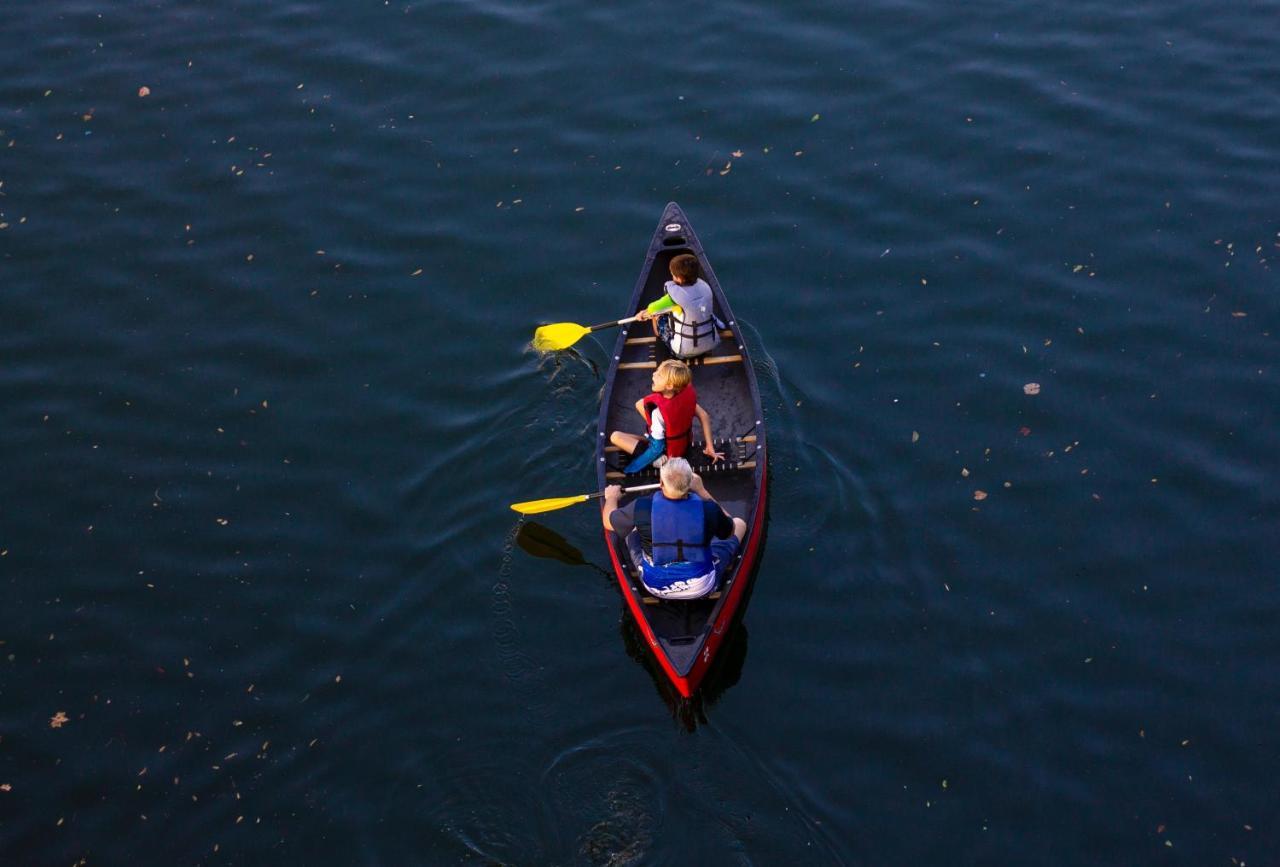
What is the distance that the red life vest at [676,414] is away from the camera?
16.5 meters

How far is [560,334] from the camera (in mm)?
19484

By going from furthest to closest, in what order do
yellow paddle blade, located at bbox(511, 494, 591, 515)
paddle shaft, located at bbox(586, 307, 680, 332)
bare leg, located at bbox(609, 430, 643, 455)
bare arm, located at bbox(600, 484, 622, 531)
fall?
paddle shaft, located at bbox(586, 307, 680, 332) < bare leg, located at bbox(609, 430, 643, 455) < yellow paddle blade, located at bbox(511, 494, 591, 515) < bare arm, located at bbox(600, 484, 622, 531)

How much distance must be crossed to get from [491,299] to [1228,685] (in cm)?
1203

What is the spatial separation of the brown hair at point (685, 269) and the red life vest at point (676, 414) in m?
2.20

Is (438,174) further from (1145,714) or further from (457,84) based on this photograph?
(1145,714)

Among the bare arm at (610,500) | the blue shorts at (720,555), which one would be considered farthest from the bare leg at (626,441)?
the blue shorts at (720,555)

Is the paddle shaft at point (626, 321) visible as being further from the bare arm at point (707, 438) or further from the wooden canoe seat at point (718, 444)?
the wooden canoe seat at point (718, 444)

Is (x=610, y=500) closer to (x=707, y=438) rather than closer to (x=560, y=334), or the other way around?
(x=707, y=438)

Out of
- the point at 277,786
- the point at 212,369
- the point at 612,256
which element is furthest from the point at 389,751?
the point at 612,256

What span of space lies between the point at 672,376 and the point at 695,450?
5.57 feet

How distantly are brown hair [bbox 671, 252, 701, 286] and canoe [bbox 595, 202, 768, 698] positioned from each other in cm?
110

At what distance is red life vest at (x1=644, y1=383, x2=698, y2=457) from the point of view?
16453mm

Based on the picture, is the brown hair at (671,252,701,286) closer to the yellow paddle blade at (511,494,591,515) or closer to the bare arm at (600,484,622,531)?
the bare arm at (600,484,622,531)

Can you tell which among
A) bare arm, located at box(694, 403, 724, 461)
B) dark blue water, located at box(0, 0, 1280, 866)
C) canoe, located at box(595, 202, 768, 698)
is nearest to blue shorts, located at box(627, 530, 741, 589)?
canoe, located at box(595, 202, 768, 698)
